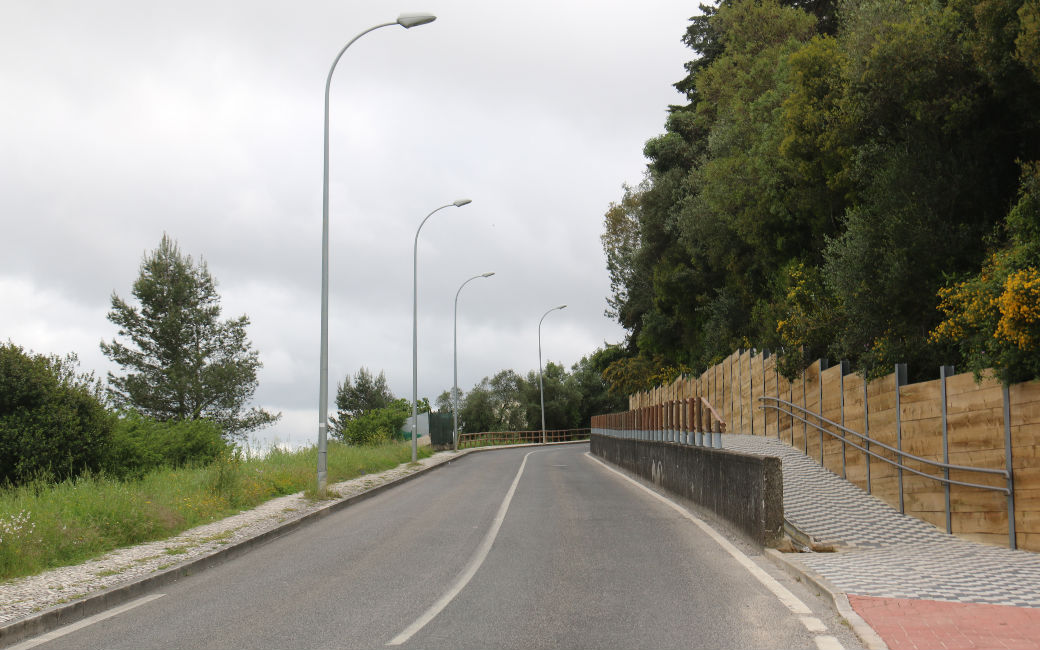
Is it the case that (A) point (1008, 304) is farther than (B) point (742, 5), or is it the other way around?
(B) point (742, 5)

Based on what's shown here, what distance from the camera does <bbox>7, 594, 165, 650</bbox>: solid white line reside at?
255 inches

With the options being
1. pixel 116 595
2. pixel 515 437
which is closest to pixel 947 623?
pixel 116 595

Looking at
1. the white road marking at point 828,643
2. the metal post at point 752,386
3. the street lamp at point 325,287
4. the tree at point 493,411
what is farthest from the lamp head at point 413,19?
the tree at point 493,411

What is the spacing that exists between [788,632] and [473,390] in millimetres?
90390

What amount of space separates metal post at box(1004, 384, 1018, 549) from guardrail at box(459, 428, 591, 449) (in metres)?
45.3

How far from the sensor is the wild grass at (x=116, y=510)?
9.34 metres

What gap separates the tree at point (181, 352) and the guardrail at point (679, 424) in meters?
32.2

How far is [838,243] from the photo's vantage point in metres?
18.1

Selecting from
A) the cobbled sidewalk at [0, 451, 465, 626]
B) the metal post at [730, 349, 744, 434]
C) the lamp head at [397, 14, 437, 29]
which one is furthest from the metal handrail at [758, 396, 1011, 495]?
the lamp head at [397, 14, 437, 29]

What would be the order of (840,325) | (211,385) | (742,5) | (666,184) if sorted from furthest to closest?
(211,385), (666,184), (742,5), (840,325)

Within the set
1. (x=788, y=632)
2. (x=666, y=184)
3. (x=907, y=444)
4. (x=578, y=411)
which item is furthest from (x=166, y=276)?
(x=788, y=632)

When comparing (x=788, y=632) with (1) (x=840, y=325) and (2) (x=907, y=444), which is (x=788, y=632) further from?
(1) (x=840, y=325)

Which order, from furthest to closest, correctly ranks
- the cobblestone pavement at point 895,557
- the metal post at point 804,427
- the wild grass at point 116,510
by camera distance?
1. the metal post at point 804,427
2. the wild grass at point 116,510
3. the cobblestone pavement at point 895,557

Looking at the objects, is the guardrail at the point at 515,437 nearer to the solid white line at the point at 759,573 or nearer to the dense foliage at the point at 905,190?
the dense foliage at the point at 905,190
